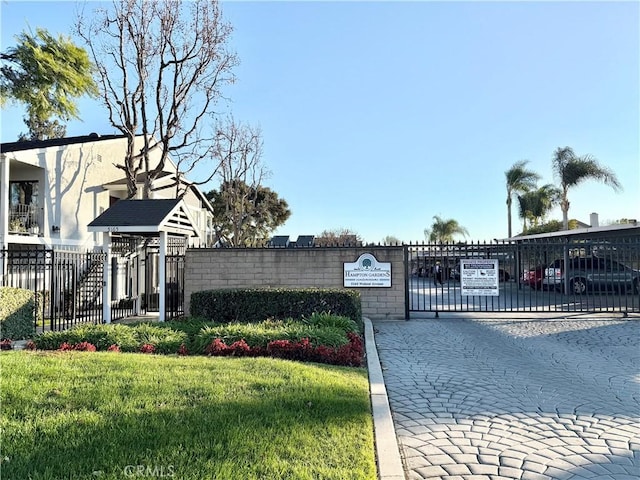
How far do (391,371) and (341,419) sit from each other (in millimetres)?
2791

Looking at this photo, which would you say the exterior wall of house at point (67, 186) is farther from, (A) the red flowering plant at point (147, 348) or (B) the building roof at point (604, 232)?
(B) the building roof at point (604, 232)

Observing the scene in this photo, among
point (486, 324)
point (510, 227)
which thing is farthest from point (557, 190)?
point (486, 324)

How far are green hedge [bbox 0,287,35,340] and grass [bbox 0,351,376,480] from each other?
3731 millimetres

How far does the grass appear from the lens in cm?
330

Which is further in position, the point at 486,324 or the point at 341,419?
the point at 486,324

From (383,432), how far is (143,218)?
9442 mm

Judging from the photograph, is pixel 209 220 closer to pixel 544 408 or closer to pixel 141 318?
pixel 141 318

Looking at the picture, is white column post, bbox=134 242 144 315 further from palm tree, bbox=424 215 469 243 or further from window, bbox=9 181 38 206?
palm tree, bbox=424 215 469 243

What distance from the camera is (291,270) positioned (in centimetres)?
1305

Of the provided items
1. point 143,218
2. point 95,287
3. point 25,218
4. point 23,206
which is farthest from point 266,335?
point 23,206

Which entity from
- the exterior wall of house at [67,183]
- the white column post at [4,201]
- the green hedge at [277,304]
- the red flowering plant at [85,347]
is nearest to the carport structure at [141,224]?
the green hedge at [277,304]

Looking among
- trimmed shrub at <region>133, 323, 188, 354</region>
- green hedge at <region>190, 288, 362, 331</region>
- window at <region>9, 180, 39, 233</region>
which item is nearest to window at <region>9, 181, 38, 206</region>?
window at <region>9, 180, 39, 233</region>

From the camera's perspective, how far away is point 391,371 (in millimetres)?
7059

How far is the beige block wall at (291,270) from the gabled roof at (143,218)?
45.3 inches
